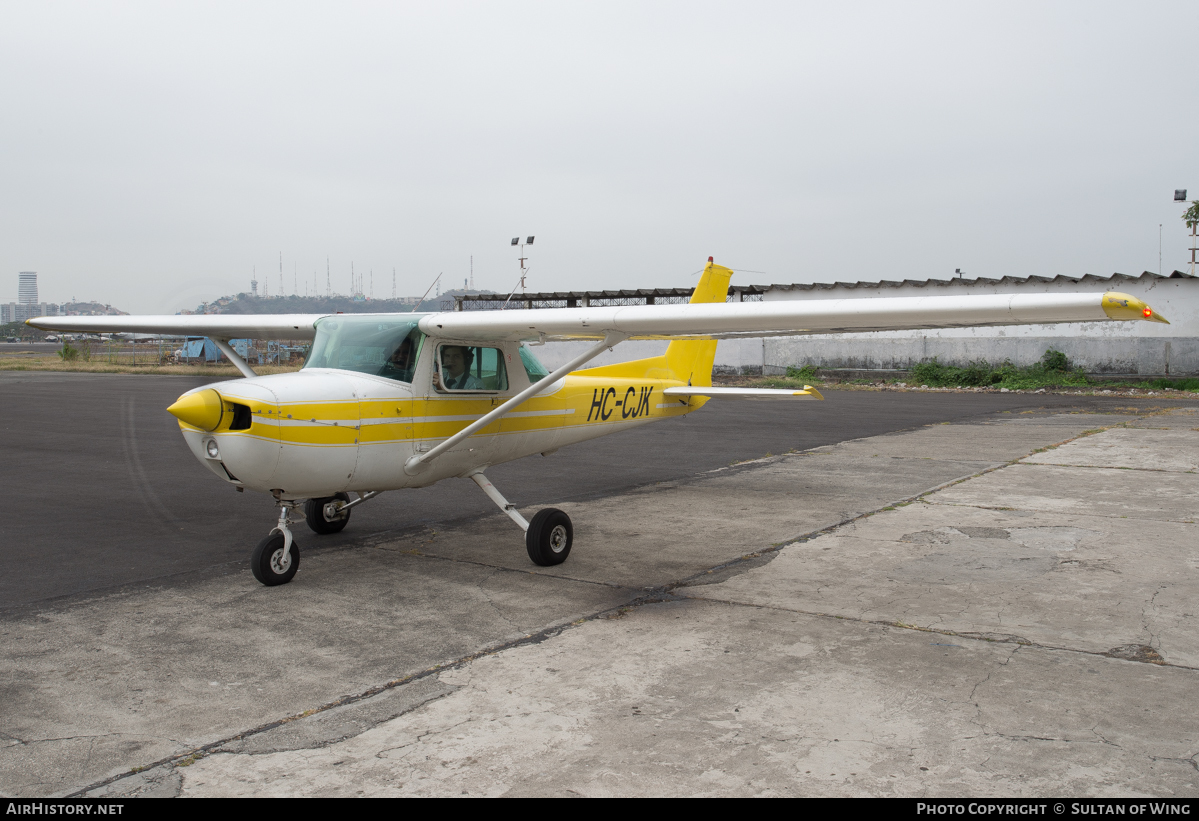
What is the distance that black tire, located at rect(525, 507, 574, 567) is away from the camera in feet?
22.3

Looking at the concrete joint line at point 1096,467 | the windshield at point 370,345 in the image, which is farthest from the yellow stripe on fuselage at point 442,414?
the concrete joint line at point 1096,467

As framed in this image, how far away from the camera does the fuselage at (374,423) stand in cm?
578

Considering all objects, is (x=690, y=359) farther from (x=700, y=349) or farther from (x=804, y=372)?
(x=804, y=372)

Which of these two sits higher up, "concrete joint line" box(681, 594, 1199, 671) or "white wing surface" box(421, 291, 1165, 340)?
"white wing surface" box(421, 291, 1165, 340)

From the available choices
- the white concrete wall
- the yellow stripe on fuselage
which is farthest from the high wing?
the white concrete wall

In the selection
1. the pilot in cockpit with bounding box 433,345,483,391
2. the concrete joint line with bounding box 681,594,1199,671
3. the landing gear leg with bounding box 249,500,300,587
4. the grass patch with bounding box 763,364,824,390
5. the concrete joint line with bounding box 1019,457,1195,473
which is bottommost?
the concrete joint line with bounding box 681,594,1199,671

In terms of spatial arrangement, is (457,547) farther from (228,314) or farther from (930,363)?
(930,363)

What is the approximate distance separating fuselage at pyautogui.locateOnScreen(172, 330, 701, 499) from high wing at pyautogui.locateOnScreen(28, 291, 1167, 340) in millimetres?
449

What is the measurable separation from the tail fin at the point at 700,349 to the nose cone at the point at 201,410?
5819 mm

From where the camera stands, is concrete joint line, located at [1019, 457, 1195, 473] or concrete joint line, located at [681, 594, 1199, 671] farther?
concrete joint line, located at [1019, 457, 1195, 473]

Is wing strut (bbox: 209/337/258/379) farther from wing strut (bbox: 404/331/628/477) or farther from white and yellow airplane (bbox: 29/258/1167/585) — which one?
wing strut (bbox: 404/331/628/477)

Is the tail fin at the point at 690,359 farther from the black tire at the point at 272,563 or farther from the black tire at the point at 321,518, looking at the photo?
the black tire at the point at 272,563

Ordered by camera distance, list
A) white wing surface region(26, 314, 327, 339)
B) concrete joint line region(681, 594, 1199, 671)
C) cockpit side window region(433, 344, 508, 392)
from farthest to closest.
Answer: white wing surface region(26, 314, 327, 339), cockpit side window region(433, 344, 508, 392), concrete joint line region(681, 594, 1199, 671)

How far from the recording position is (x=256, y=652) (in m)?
4.87
